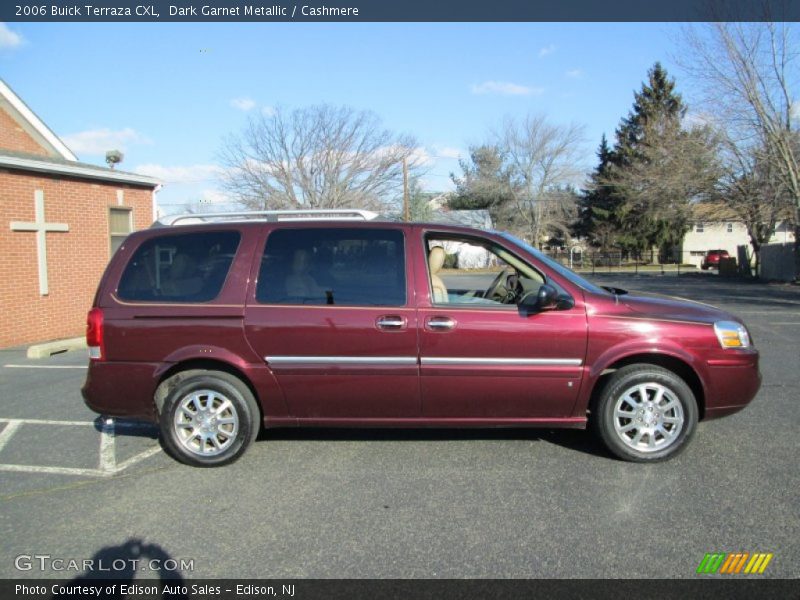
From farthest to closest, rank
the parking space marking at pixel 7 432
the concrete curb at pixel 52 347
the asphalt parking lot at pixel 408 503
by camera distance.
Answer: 1. the concrete curb at pixel 52 347
2. the parking space marking at pixel 7 432
3. the asphalt parking lot at pixel 408 503

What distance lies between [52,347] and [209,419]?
7.47 meters

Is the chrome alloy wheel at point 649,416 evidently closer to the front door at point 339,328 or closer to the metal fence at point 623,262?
the front door at point 339,328

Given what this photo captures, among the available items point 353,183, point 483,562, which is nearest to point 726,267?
point 353,183

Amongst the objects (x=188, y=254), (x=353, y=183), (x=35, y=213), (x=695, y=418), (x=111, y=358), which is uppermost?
(x=353, y=183)

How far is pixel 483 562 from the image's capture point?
3070 millimetres

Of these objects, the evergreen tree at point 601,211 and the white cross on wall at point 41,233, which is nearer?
the white cross on wall at point 41,233

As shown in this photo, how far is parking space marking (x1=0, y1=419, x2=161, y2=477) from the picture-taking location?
4.44 metres

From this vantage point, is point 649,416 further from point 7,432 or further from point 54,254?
point 54,254

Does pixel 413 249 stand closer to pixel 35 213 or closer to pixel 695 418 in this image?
pixel 695 418

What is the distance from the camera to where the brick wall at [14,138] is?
15.3 m

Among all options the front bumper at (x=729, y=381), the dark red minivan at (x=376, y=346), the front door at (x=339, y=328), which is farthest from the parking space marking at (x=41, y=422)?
the front bumper at (x=729, y=381)

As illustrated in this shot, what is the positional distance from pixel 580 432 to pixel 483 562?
7.57 feet

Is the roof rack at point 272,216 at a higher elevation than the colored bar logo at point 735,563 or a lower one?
higher

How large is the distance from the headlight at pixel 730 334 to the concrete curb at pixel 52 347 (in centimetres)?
1018
